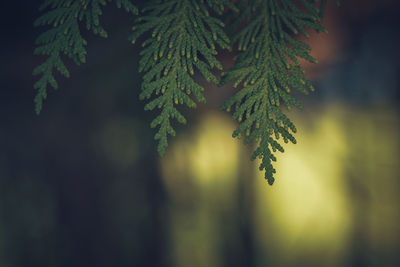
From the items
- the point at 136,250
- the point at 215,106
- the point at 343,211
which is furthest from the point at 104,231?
the point at 343,211

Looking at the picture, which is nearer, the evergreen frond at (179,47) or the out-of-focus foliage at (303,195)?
the evergreen frond at (179,47)

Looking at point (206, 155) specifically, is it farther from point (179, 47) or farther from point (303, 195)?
point (179, 47)

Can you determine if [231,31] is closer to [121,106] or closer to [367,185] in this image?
[121,106]

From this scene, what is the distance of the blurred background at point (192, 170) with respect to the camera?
229 centimetres

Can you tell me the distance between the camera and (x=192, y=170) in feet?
8.65

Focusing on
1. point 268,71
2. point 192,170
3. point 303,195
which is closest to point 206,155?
point 192,170

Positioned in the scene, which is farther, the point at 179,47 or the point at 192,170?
the point at 192,170

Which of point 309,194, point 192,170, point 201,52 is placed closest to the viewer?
point 201,52

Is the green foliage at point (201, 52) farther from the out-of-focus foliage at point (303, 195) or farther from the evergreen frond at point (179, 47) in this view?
the out-of-focus foliage at point (303, 195)

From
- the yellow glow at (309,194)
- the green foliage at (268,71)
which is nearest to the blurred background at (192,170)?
the yellow glow at (309,194)

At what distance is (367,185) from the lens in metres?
2.39

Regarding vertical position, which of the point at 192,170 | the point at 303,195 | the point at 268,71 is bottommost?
the point at 303,195

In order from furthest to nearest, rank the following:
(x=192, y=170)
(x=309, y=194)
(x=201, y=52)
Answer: (x=192, y=170)
(x=309, y=194)
(x=201, y=52)

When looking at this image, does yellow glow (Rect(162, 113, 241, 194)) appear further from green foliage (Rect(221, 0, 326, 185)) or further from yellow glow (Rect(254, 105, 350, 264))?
green foliage (Rect(221, 0, 326, 185))
